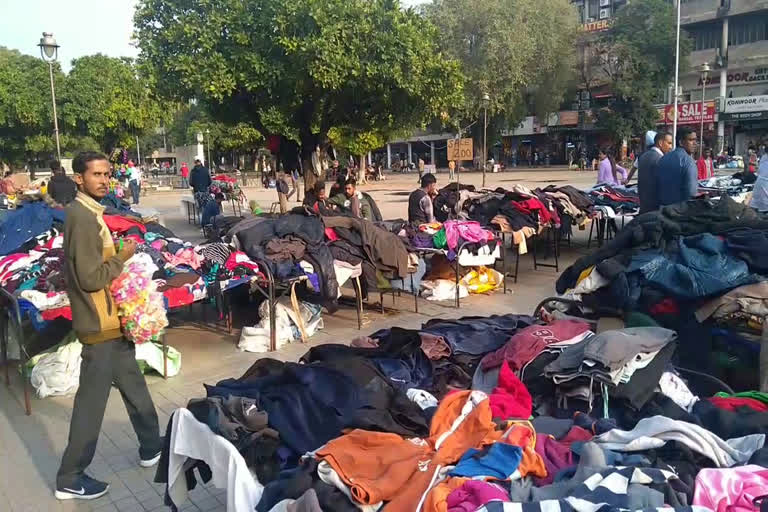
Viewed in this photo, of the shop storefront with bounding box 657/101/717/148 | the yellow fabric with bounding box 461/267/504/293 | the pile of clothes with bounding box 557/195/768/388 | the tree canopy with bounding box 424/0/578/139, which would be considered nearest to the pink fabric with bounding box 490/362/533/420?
the pile of clothes with bounding box 557/195/768/388

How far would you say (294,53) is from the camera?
27.4 ft

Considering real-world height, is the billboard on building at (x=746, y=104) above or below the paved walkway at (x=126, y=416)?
above

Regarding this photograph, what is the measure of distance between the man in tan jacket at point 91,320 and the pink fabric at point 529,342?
2152 mm

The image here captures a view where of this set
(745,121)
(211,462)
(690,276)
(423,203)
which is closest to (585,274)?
(690,276)

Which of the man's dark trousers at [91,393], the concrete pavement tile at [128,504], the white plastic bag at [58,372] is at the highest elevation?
the man's dark trousers at [91,393]

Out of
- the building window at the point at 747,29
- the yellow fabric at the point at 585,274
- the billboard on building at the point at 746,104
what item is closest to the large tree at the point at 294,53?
the yellow fabric at the point at 585,274

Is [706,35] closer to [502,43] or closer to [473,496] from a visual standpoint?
[502,43]

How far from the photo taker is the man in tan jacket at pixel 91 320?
3.43 metres

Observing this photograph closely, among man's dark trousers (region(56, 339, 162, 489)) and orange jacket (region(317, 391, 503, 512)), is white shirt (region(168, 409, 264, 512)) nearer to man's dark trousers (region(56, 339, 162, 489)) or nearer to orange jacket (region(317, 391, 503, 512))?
orange jacket (region(317, 391, 503, 512))

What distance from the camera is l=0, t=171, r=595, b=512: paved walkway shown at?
12.2 ft

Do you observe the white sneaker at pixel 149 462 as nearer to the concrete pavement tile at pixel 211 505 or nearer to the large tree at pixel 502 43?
the concrete pavement tile at pixel 211 505

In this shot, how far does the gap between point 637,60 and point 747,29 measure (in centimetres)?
716

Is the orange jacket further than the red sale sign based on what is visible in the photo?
No

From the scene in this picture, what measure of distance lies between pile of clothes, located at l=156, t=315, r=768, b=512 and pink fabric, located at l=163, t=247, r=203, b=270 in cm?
333
